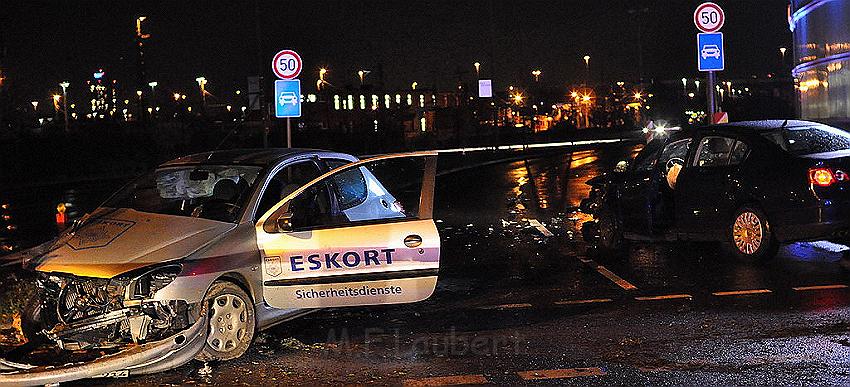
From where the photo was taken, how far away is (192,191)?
877cm

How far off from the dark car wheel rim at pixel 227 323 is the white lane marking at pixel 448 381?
144 centimetres

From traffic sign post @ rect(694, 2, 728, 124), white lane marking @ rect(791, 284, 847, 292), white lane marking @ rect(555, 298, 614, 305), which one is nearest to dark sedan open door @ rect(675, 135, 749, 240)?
white lane marking @ rect(791, 284, 847, 292)

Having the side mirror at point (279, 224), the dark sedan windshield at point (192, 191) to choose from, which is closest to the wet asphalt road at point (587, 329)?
the side mirror at point (279, 224)

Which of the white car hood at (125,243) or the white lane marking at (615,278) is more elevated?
the white car hood at (125,243)

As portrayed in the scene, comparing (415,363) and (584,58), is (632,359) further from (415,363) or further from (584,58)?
(584,58)

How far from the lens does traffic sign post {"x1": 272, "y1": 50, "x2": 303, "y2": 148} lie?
19.3 meters

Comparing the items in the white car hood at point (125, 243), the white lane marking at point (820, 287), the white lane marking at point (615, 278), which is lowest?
the white lane marking at point (820, 287)

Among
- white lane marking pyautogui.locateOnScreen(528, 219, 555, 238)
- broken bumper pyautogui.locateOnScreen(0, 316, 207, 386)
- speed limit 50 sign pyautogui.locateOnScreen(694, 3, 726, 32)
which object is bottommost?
white lane marking pyautogui.locateOnScreen(528, 219, 555, 238)

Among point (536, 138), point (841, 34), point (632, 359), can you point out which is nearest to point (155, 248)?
point (632, 359)

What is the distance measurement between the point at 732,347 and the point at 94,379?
435cm

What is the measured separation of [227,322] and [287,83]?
1298 centimetres

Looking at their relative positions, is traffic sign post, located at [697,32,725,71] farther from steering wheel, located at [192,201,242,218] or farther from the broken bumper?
the broken bumper

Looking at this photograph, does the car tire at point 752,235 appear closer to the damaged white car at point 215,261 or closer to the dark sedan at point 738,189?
the dark sedan at point 738,189

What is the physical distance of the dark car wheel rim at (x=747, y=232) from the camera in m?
11.1
